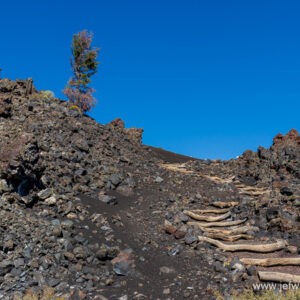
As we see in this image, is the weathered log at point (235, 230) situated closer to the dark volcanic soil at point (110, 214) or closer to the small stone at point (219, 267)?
the dark volcanic soil at point (110, 214)

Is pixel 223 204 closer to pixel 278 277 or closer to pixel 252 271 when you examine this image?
pixel 252 271

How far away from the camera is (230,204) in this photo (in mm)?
19422

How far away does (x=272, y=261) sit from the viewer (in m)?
13.4

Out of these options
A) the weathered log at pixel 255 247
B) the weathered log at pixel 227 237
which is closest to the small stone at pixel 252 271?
the weathered log at pixel 255 247

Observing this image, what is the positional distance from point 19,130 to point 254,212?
34.9ft

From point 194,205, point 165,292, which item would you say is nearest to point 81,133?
point 194,205

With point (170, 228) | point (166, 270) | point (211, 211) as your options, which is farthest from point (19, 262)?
point (211, 211)

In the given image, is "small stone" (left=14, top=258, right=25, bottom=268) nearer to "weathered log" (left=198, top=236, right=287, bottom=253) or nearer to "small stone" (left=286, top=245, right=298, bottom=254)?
"weathered log" (left=198, top=236, right=287, bottom=253)

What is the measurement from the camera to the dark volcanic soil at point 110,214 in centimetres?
1198

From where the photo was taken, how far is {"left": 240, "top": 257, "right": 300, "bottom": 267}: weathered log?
43.7 feet

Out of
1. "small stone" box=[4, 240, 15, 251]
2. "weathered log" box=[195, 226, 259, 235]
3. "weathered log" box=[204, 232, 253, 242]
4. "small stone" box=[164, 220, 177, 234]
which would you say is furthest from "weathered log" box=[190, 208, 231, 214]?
"small stone" box=[4, 240, 15, 251]

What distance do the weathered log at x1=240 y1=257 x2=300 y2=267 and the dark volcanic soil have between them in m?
0.17

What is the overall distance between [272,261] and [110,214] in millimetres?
6029

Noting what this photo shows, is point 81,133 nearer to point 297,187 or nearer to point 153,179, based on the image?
point 153,179
